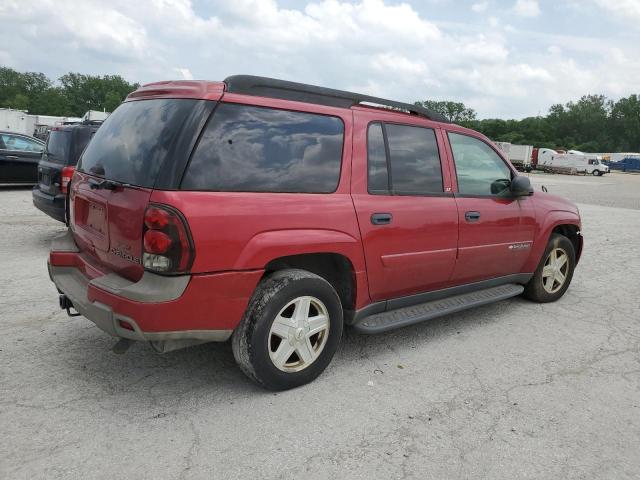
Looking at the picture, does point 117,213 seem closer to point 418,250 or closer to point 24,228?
point 418,250

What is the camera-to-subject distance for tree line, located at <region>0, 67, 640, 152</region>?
10981 centimetres

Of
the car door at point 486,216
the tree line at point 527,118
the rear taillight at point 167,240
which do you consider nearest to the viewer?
the rear taillight at point 167,240

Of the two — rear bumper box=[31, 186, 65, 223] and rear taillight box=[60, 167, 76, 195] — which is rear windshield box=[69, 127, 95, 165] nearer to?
rear taillight box=[60, 167, 76, 195]

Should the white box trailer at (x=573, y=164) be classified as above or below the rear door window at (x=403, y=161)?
above

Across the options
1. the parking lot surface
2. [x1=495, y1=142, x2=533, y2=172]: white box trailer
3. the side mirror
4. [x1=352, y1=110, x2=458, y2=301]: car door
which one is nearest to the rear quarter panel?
the side mirror

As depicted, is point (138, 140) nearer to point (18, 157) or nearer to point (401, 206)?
point (401, 206)

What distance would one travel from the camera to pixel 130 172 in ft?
9.67

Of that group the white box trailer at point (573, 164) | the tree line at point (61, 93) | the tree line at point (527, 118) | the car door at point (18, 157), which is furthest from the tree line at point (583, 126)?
the car door at point (18, 157)

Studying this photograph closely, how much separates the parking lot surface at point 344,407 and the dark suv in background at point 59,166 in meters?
2.55

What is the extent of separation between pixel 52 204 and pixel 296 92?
16.4ft

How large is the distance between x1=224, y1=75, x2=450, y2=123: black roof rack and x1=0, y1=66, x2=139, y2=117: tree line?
383 feet

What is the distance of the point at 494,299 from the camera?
4449 mm

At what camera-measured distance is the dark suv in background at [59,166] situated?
6797 mm

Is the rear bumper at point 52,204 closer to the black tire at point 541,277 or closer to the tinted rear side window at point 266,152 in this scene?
the tinted rear side window at point 266,152
